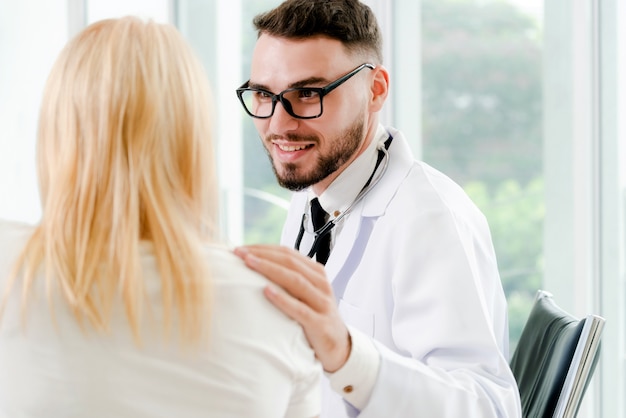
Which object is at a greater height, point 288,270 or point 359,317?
point 288,270

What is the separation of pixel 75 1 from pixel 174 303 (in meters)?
2.50

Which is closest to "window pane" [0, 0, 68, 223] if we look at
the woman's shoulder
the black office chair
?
the black office chair

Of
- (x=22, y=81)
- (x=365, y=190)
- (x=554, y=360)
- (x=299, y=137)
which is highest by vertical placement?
(x=22, y=81)

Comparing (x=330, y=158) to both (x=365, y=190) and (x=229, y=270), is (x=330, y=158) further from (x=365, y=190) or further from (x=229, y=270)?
(x=229, y=270)

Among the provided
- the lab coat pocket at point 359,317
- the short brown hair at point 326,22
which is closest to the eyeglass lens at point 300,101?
the short brown hair at point 326,22

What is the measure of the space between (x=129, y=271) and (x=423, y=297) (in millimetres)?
636

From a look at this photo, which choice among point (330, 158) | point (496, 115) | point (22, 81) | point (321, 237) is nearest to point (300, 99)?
point (330, 158)

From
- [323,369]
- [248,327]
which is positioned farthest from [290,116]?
[248,327]

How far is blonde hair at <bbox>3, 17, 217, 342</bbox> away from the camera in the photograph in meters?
0.86

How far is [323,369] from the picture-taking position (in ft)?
3.52

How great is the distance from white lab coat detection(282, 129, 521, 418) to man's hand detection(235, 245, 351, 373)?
177 mm

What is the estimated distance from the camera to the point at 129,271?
847mm

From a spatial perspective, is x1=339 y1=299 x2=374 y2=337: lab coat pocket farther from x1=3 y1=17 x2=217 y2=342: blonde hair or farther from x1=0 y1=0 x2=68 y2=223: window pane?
x1=0 y1=0 x2=68 y2=223: window pane

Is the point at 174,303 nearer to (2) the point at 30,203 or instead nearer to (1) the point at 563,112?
(1) the point at 563,112
